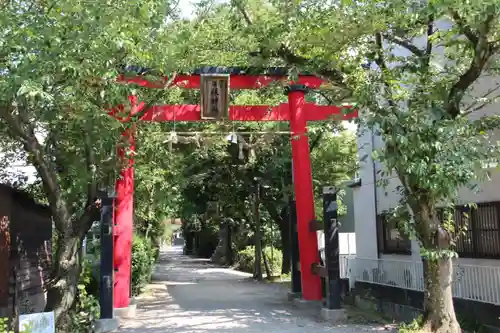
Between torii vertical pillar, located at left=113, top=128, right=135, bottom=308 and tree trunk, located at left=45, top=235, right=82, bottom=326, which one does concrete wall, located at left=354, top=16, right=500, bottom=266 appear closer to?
torii vertical pillar, located at left=113, top=128, right=135, bottom=308

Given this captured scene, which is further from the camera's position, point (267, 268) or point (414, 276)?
point (267, 268)

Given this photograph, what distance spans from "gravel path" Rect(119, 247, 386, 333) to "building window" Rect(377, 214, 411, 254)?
3.23 m

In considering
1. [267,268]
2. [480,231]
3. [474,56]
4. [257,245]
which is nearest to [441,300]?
[480,231]

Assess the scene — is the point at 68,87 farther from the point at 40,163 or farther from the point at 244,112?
the point at 244,112

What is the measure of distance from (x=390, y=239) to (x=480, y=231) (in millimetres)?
4025

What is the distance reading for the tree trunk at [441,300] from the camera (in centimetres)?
846

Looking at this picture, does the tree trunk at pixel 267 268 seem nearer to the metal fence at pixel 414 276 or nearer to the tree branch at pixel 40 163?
the metal fence at pixel 414 276

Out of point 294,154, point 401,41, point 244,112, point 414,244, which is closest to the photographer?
point 401,41

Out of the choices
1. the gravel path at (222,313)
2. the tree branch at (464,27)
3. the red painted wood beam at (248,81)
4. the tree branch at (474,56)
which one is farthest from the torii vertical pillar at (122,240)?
the tree branch at (464,27)

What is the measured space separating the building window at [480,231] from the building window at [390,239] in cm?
225

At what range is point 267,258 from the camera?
2559 cm

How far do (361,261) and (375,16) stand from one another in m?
8.84

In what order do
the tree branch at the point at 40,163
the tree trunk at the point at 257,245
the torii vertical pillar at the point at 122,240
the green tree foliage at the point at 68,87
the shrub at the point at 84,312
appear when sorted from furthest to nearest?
the tree trunk at the point at 257,245
the torii vertical pillar at the point at 122,240
the shrub at the point at 84,312
the tree branch at the point at 40,163
the green tree foliage at the point at 68,87

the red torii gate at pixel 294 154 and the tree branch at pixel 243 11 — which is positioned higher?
the tree branch at pixel 243 11
